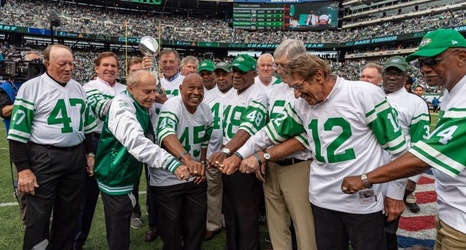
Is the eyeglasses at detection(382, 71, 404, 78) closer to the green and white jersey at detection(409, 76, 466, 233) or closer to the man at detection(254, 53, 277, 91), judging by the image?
the man at detection(254, 53, 277, 91)

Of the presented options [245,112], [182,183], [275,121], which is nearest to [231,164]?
[275,121]

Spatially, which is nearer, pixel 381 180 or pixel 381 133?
pixel 381 180

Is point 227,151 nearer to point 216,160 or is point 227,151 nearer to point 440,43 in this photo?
point 216,160

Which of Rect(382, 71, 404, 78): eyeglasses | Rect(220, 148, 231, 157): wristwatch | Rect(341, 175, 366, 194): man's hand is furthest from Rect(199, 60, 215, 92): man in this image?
Rect(341, 175, 366, 194): man's hand

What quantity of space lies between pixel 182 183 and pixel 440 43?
227 centimetres

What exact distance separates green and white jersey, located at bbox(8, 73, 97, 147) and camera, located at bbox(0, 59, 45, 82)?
0.85 metres

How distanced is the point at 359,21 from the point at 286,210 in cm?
5367

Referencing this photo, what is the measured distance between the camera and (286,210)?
305 centimetres

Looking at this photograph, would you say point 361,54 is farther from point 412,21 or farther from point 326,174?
point 326,174

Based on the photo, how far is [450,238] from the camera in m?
1.86

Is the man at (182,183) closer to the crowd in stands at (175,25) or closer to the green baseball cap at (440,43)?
the green baseball cap at (440,43)

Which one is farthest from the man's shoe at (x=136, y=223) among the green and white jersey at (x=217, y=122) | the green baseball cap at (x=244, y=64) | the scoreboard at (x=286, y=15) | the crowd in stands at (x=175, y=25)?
the scoreboard at (x=286, y=15)

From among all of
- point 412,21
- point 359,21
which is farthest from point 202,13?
point 412,21

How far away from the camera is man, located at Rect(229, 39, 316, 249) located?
276 centimetres
